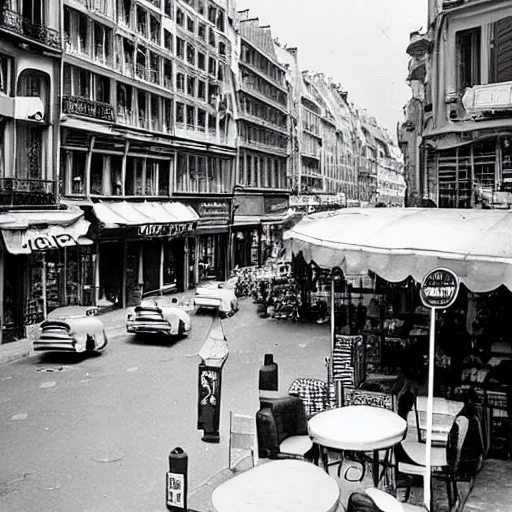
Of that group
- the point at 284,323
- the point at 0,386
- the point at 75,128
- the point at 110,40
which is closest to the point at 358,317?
the point at 0,386

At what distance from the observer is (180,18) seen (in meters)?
33.2

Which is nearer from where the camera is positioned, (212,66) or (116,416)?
(116,416)

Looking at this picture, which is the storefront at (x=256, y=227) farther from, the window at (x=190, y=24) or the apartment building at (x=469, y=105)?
the apartment building at (x=469, y=105)

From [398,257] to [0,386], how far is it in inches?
410

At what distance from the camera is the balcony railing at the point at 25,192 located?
65.6 ft

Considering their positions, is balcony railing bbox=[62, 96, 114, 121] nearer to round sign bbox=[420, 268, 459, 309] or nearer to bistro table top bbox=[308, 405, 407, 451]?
bistro table top bbox=[308, 405, 407, 451]

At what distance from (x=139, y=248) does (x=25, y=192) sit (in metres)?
8.73

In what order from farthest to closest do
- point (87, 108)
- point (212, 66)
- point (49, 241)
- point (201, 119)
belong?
point (212, 66) < point (201, 119) < point (87, 108) < point (49, 241)

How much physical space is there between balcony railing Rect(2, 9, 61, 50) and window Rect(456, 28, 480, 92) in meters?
12.7

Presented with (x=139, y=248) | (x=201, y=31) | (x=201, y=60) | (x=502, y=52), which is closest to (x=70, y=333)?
(x=502, y=52)

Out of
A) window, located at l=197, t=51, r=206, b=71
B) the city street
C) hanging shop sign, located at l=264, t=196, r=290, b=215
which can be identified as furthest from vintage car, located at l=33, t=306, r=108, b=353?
hanging shop sign, located at l=264, t=196, r=290, b=215

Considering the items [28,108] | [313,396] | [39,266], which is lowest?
[313,396]

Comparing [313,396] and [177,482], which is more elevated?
[313,396]

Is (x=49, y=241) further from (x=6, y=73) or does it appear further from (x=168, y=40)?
(x=168, y=40)
